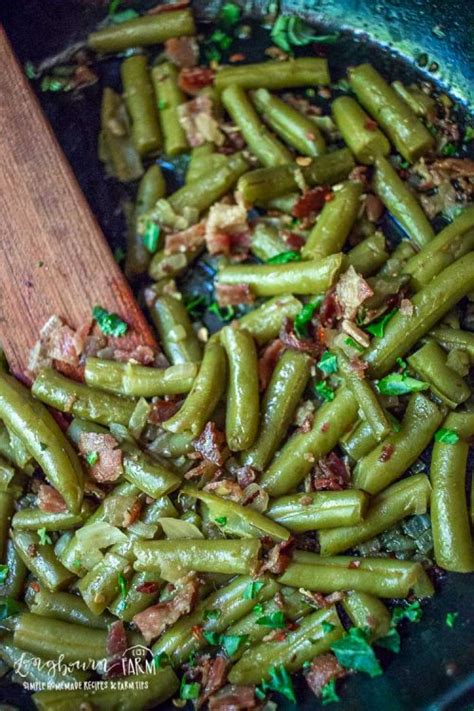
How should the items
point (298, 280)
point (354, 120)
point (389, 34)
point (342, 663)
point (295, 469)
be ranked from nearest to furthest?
point (342, 663) < point (295, 469) < point (298, 280) < point (354, 120) < point (389, 34)

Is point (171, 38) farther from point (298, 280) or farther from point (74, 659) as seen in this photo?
point (74, 659)

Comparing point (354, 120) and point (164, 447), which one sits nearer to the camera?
point (164, 447)

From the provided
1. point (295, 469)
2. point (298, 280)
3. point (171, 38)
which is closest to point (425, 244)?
point (298, 280)

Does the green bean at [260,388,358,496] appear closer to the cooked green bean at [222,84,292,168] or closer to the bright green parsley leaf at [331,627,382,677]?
the bright green parsley leaf at [331,627,382,677]

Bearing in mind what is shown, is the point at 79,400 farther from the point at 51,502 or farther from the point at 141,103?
the point at 141,103

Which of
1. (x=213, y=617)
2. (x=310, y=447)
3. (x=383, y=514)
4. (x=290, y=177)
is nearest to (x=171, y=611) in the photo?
(x=213, y=617)

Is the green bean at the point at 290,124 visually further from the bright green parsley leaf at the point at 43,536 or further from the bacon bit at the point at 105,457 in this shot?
→ the bright green parsley leaf at the point at 43,536

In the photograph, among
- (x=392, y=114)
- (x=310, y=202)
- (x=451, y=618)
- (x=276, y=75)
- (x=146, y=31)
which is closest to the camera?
(x=451, y=618)
